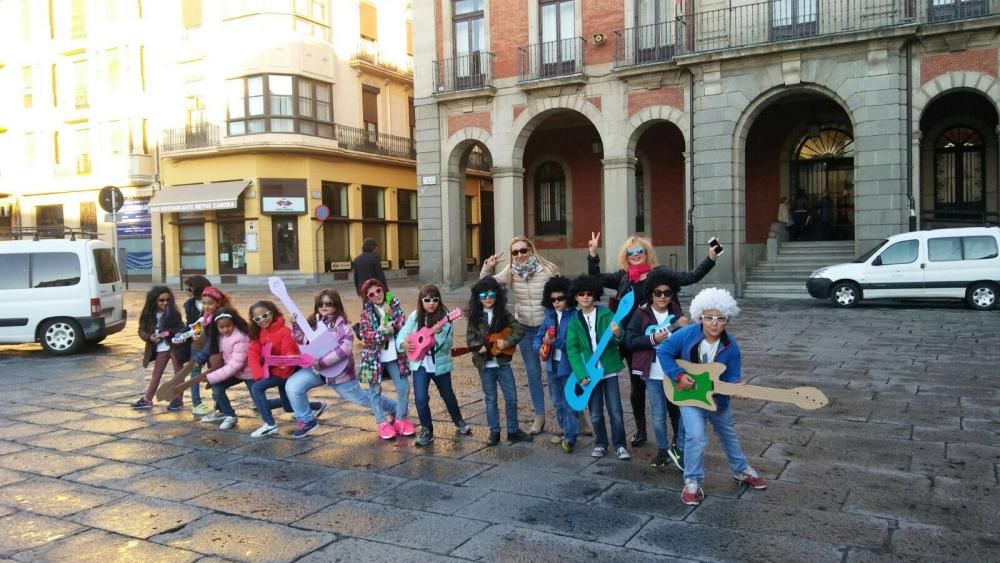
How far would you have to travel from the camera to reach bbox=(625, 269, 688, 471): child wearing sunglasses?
567 centimetres

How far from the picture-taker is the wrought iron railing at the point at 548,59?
73.2ft

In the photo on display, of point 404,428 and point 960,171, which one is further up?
point 960,171

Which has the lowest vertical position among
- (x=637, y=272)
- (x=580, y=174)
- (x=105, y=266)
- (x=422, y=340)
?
(x=422, y=340)

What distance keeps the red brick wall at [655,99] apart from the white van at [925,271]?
238 inches

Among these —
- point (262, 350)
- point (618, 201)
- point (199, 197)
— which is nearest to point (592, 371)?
point (262, 350)

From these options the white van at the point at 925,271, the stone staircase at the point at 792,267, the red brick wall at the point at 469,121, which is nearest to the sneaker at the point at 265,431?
the white van at the point at 925,271

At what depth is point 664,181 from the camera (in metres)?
24.9

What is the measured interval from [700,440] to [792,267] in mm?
17168

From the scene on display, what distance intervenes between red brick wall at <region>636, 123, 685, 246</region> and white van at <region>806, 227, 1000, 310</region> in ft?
25.4

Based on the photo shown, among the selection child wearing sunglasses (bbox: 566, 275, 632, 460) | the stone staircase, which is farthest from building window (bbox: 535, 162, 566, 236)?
child wearing sunglasses (bbox: 566, 275, 632, 460)

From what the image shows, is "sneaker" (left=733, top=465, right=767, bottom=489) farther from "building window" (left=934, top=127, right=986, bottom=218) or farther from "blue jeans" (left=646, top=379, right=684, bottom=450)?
"building window" (left=934, top=127, right=986, bottom=218)

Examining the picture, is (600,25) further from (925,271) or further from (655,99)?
(925,271)

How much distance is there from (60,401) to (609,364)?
6.46 metres

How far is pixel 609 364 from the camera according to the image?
5.98 metres
